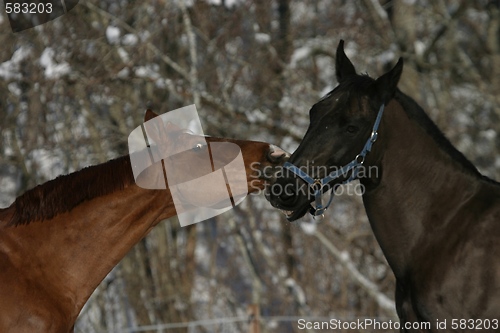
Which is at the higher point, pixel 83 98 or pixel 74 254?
pixel 74 254

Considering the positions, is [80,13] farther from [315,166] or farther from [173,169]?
[315,166]

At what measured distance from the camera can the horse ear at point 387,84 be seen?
3473 millimetres

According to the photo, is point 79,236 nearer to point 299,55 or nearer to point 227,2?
point 227,2


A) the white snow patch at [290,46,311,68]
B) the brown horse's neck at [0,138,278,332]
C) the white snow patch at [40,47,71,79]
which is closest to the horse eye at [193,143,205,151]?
the brown horse's neck at [0,138,278,332]

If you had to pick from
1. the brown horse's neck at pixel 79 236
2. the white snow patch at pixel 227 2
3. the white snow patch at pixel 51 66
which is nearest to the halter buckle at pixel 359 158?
the brown horse's neck at pixel 79 236

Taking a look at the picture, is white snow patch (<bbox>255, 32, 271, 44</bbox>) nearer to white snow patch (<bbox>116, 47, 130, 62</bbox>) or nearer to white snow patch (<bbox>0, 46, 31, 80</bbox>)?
white snow patch (<bbox>116, 47, 130, 62</bbox>)

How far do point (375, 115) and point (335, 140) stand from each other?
25cm

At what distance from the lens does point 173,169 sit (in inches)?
152

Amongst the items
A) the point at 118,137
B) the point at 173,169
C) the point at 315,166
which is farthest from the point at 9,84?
the point at 315,166

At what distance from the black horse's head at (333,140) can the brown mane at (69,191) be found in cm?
Answer: 88

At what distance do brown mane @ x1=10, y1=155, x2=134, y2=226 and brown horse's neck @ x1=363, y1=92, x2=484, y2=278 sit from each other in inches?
53.6

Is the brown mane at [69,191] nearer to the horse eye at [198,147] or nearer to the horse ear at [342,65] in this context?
the horse eye at [198,147]

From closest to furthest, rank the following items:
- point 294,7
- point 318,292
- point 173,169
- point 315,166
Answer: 1. point 315,166
2. point 173,169
3. point 318,292
4. point 294,7

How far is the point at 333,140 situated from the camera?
3488mm
